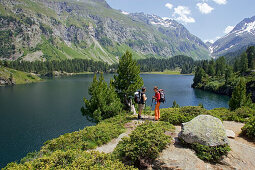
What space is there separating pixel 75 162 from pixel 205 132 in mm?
8396

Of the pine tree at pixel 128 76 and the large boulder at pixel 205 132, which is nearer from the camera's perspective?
the large boulder at pixel 205 132

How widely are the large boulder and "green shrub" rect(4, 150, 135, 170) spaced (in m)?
4.90

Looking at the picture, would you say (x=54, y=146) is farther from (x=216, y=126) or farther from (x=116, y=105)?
(x=116, y=105)

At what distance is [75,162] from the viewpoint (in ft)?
28.6

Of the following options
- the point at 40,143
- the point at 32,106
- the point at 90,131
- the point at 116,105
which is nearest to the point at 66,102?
the point at 32,106

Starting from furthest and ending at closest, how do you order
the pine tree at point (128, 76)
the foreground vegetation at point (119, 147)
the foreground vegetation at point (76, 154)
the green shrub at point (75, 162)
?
1. the pine tree at point (128, 76)
2. the foreground vegetation at point (119, 147)
3. the foreground vegetation at point (76, 154)
4. the green shrub at point (75, 162)

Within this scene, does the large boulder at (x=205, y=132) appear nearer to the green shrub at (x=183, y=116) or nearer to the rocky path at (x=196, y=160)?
the rocky path at (x=196, y=160)

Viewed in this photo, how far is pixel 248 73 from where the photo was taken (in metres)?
108

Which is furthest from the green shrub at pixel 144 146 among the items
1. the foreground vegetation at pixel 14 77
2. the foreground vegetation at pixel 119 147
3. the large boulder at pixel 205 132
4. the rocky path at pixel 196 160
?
the foreground vegetation at pixel 14 77

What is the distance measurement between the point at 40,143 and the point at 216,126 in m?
38.5

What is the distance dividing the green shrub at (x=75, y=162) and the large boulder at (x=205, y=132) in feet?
16.1

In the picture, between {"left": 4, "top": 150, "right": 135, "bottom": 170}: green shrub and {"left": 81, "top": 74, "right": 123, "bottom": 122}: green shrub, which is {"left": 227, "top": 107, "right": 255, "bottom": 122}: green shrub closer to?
{"left": 4, "top": 150, "right": 135, "bottom": 170}: green shrub

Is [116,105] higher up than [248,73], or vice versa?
[248,73]

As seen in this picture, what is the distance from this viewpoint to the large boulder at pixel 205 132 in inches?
419
